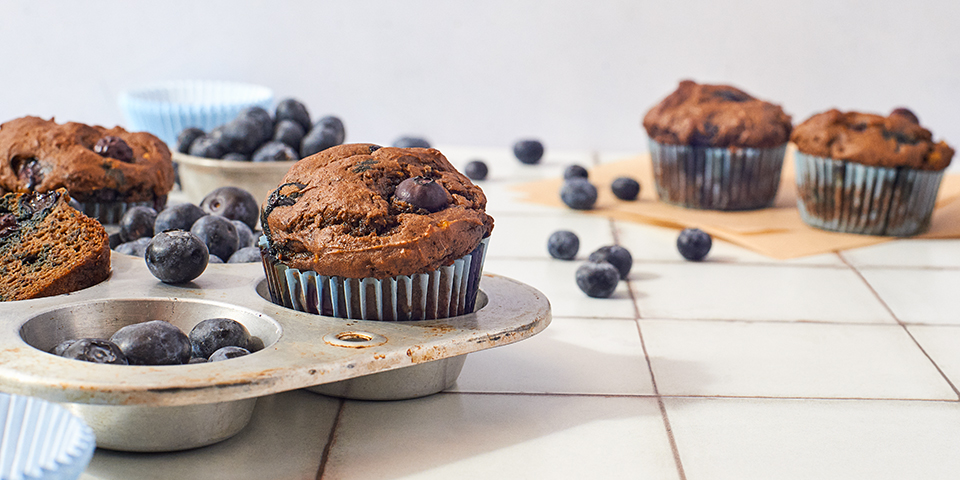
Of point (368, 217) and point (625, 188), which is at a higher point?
point (368, 217)

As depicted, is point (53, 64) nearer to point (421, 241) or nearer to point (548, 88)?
point (548, 88)

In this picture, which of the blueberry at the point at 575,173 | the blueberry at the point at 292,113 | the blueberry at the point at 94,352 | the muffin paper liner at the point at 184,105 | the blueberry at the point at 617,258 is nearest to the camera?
the blueberry at the point at 94,352

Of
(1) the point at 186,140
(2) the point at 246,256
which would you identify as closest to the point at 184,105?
(1) the point at 186,140

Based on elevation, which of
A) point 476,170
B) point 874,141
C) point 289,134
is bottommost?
point 476,170

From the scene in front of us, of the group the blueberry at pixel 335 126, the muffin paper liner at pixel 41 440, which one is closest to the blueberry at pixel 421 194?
the muffin paper liner at pixel 41 440

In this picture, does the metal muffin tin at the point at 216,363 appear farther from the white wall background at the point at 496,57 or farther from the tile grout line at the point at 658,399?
the white wall background at the point at 496,57

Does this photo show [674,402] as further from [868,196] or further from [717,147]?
[717,147]
